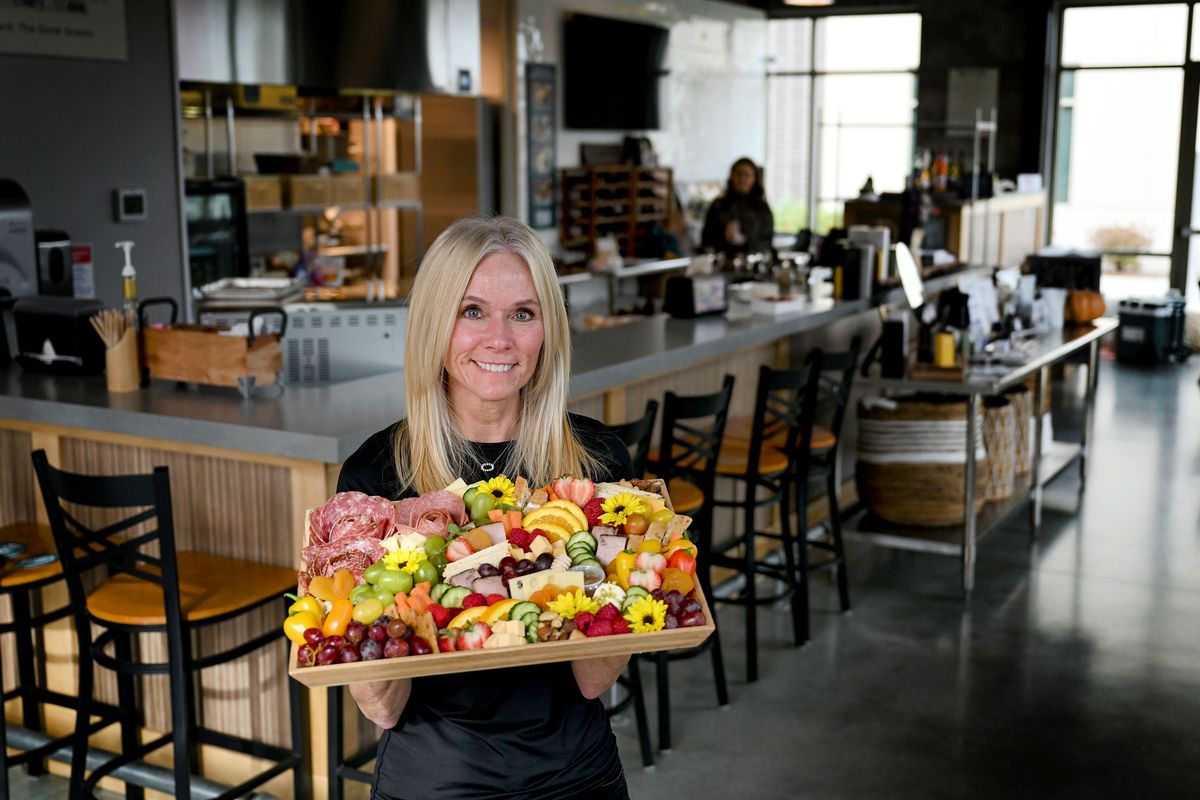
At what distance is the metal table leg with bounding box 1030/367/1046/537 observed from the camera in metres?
6.19

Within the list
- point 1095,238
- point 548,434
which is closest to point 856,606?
point 548,434

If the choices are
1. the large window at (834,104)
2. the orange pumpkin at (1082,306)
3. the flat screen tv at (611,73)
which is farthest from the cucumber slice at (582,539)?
the large window at (834,104)

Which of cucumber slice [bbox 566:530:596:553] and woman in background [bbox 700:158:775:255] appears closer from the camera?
cucumber slice [bbox 566:530:596:553]

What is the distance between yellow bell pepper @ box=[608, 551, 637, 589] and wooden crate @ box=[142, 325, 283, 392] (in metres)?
1.99

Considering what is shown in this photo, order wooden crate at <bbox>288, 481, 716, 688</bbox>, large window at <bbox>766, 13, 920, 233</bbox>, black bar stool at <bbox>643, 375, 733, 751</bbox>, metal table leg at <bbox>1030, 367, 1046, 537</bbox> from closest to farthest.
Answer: wooden crate at <bbox>288, 481, 716, 688</bbox> < black bar stool at <bbox>643, 375, 733, 751</bbox> < metal table leg at <bbox>1030, 367, 1046, 537</bbox> < large window at <bbox>766, 13, 920, 233</bbox>

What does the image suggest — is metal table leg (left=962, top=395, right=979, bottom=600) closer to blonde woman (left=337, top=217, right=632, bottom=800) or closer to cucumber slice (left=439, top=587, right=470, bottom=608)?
blonde woman (left=337, top=217, right=632, bottom=800)

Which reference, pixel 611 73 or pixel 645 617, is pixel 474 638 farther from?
pixel 611 73

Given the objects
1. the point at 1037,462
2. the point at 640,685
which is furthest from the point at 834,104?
the point at 640,685

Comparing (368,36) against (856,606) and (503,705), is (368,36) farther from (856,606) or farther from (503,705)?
(503,705)

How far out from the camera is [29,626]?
355 cm

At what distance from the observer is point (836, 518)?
507 centimetres

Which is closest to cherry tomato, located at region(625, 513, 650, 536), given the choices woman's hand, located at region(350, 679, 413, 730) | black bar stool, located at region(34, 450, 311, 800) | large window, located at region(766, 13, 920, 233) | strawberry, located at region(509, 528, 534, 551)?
strawberry, located at region(509, 528, 534, 551)

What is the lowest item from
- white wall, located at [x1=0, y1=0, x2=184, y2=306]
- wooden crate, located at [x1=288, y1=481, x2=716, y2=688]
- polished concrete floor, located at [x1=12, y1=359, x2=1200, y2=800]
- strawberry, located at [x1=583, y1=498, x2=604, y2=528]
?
polished concrete floor, located at [x1=12, y1=359, x2=1200, y2=800]

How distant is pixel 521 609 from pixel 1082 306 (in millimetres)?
5877
